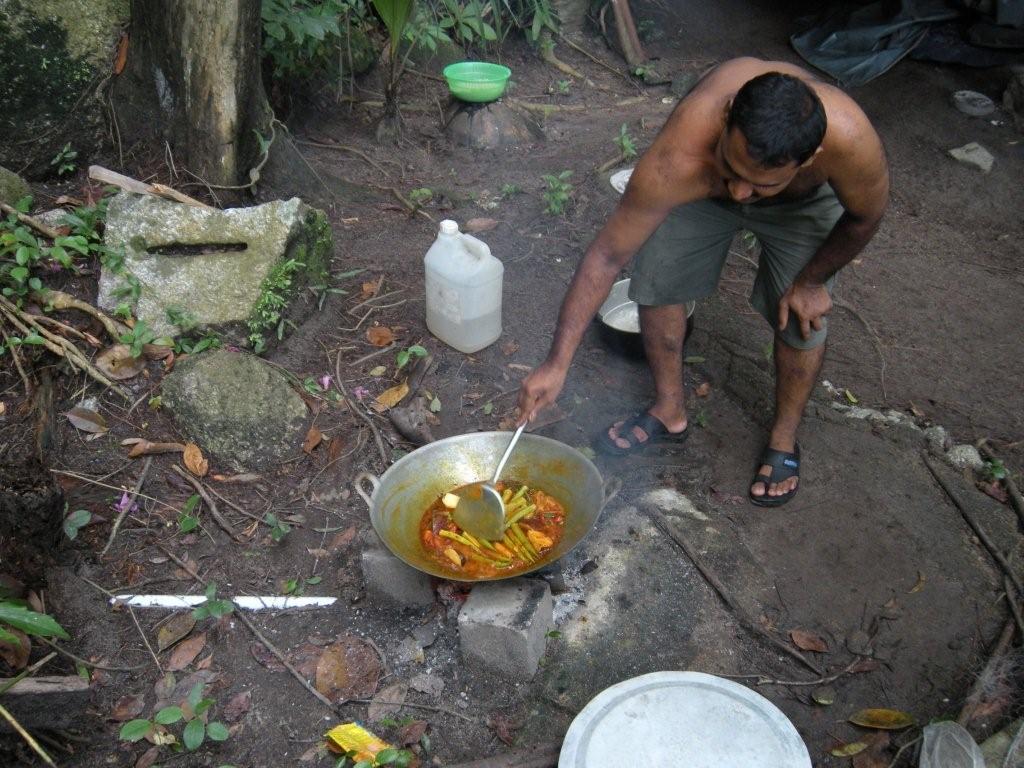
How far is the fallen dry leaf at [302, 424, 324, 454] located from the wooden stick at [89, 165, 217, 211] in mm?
1233

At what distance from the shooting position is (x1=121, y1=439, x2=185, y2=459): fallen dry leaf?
3193 mm

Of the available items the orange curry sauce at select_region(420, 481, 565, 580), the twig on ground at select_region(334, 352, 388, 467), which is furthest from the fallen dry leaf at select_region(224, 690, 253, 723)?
the twig on ground at select_region(334, 352, 388, 467)

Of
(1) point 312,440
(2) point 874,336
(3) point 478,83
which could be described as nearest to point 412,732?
(1) point 312,440

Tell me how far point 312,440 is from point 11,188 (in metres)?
1.97

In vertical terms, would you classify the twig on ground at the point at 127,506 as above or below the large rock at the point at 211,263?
below

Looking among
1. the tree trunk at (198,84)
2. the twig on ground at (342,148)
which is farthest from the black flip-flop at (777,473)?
the twig on ground at (342,148)

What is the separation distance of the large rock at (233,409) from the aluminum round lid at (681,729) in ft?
5.71

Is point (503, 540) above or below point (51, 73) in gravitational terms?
below

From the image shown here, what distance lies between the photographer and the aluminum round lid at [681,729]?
2.20 m

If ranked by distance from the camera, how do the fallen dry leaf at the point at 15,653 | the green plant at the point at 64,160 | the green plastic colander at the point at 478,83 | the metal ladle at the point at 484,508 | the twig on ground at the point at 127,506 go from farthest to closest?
the green plastic colander at the point at 478,83
the green plant at the point at 64,160
the twig on ground at the point at 127,506
the metal ladle at the point at 484,508
the fallen dry leaf at the point at 15,653

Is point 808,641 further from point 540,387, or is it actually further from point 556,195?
point 556,195

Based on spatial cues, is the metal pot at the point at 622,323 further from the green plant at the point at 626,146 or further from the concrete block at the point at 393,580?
the green plant at the point at 626,146

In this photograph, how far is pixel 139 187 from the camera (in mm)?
3871

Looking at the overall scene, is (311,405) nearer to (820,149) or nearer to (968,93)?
(820,149)
